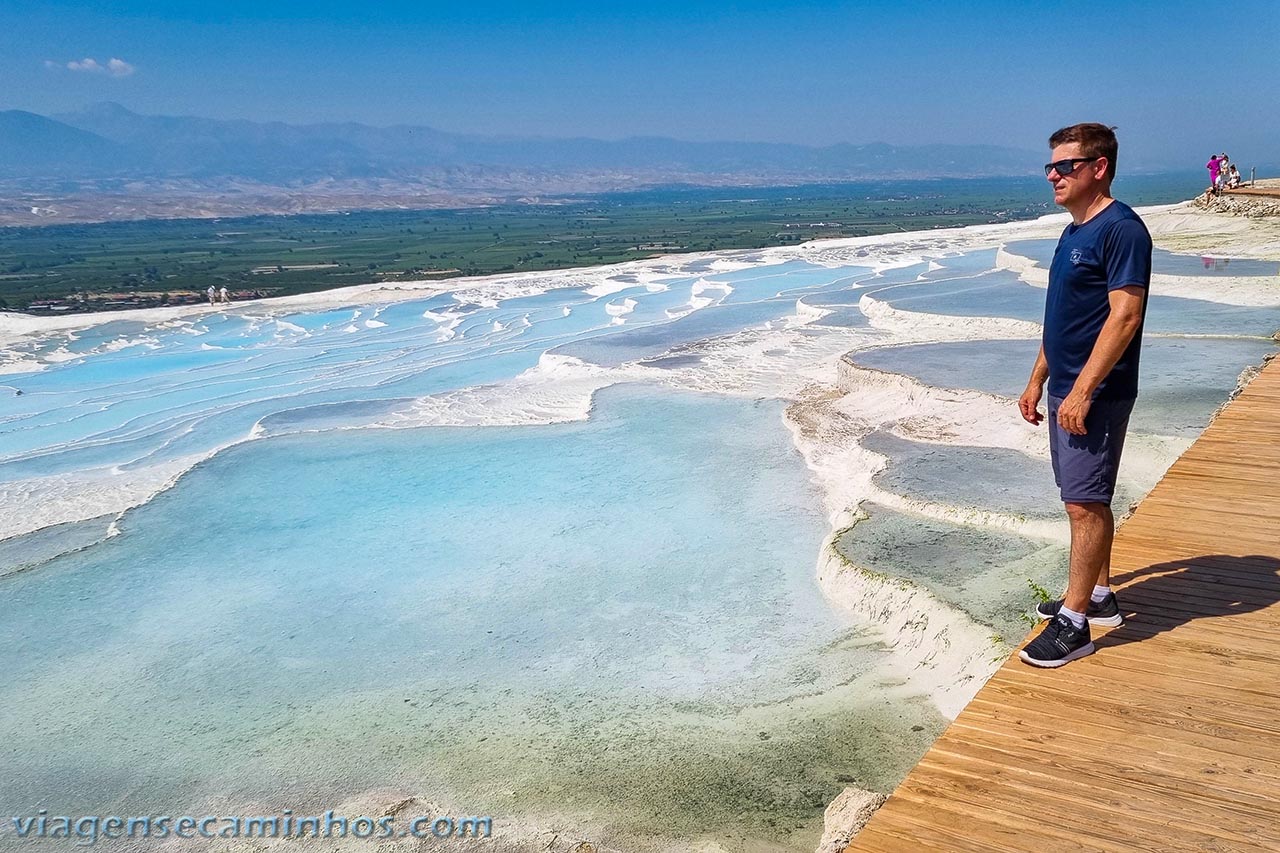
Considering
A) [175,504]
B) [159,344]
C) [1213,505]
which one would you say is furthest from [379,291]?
[1213,505]

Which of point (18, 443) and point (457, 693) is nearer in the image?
point (457, 693)

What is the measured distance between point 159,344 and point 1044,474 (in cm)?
2423

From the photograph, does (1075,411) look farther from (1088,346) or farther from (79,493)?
(79,493)

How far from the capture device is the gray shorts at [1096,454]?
367 cm

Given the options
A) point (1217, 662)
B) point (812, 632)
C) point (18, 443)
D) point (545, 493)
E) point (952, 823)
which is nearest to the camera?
point (952, 823)

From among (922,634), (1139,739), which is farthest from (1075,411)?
(922,634)

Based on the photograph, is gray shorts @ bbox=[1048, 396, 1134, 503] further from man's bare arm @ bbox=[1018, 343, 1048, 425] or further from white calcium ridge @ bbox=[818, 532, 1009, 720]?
white calcium ridge @ bbox=[818, 532, 1009, 720]

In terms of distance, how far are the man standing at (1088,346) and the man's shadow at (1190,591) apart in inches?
14.2

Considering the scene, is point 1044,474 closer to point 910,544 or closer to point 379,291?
point 910,544

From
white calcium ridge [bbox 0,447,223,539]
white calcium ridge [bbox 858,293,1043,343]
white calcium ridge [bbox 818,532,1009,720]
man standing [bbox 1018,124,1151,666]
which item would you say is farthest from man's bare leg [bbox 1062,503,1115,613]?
white calcium ridge [bbox 858,293,1043,343]

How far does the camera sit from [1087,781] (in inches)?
124

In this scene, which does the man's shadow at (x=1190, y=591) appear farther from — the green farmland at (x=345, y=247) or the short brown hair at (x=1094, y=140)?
the green farmland at (x=345, y=247)

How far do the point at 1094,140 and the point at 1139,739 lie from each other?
→ 7.51ft

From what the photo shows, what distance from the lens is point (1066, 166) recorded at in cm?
363
